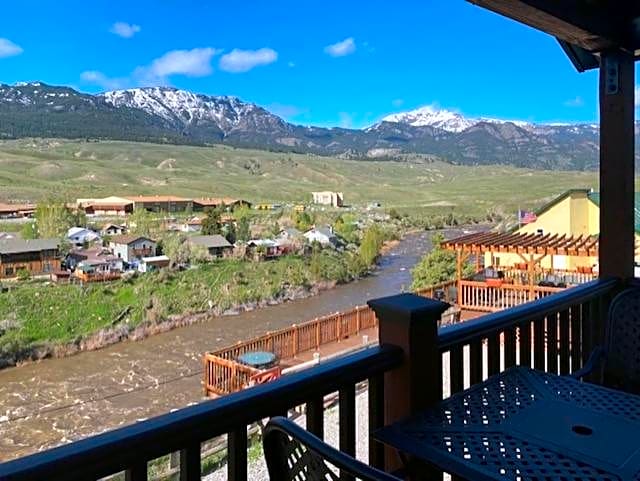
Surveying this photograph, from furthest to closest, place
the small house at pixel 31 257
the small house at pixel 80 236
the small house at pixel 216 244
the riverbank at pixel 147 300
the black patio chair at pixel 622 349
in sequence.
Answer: the small house at pixel 216 244, the small house at pixel 80 236, the riverbank at pixel 147 300, the small house at pixel 31 257, the black patio chair at pixel 622 349

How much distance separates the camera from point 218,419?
85 cm

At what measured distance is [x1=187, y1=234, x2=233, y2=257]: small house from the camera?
1560 centimetres

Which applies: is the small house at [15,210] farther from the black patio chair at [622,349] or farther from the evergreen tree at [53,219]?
the black patio chair at [622,349]

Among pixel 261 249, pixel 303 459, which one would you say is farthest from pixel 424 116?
pixel 303 459

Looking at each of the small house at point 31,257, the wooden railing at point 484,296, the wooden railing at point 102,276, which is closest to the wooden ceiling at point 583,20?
the wooden railing at point 484,296

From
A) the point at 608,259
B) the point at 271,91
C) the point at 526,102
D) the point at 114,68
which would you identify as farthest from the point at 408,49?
the point at 608,259

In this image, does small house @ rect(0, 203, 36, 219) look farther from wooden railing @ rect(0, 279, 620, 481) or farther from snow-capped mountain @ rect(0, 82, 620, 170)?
wooden railing @ rect(0, 279, 620, 481)

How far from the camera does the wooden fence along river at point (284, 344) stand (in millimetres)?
7771

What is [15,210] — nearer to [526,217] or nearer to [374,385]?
[526,217]

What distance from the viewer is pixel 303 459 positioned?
0.65 m

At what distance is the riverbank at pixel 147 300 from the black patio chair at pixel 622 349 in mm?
11967

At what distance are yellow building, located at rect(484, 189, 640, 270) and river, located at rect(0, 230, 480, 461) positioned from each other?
2.23 meters

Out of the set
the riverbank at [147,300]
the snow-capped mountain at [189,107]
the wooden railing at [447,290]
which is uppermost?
the snow-capped mountain at [189,107]

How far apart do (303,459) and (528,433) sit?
565mm
